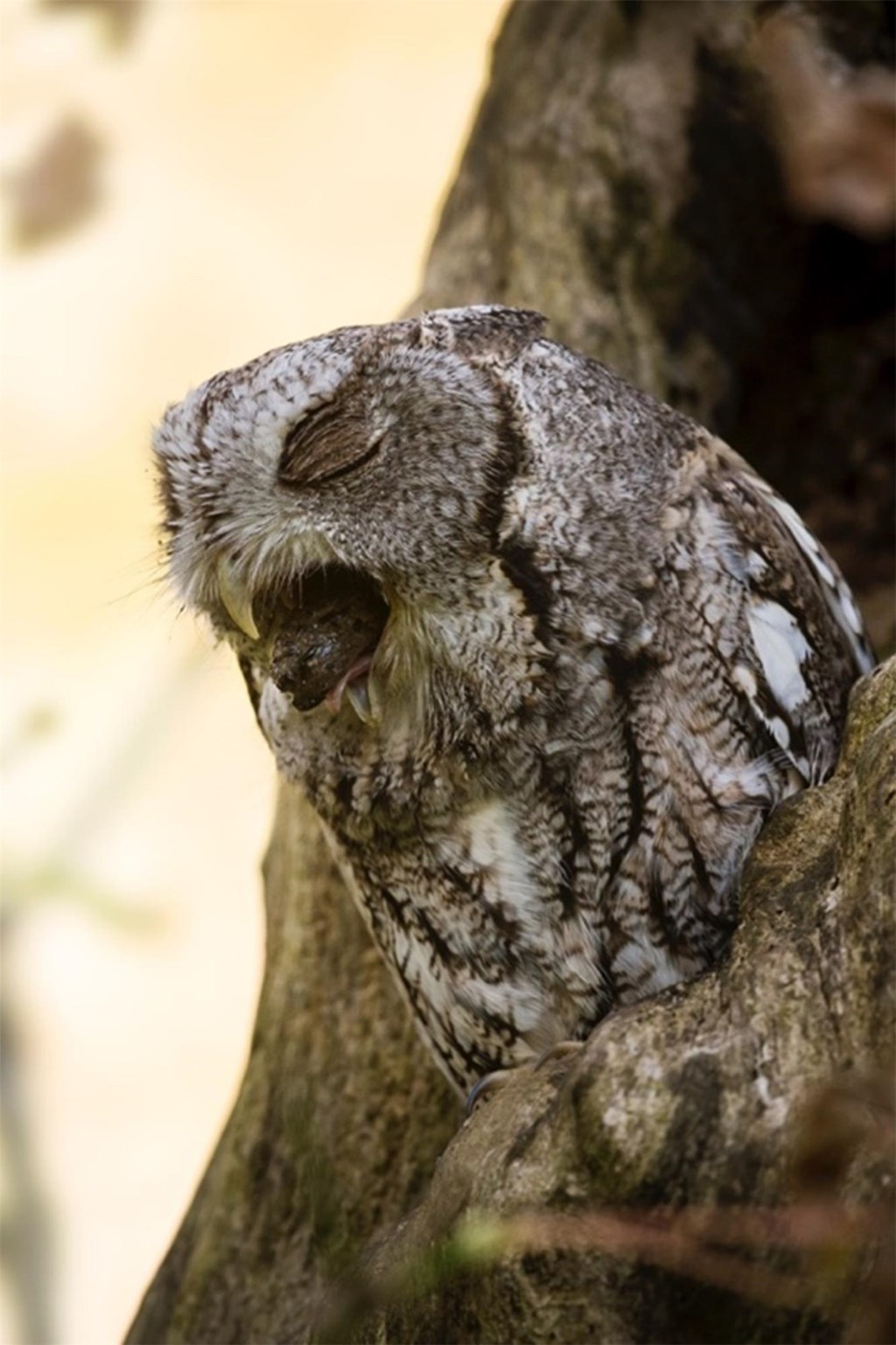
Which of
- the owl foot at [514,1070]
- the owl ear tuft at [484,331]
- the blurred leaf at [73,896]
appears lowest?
the owl foot at [514,1070]

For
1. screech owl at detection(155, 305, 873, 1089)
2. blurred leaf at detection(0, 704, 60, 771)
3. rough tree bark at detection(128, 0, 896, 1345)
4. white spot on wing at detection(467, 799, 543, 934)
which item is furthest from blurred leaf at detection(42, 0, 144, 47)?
white spot on wing at detection(467, 799, 543, 934)

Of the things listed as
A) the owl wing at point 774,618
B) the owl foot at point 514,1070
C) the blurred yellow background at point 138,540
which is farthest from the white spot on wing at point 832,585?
the blurred yellow background at point 138,540

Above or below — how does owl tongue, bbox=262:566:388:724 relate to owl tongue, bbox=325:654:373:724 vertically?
above

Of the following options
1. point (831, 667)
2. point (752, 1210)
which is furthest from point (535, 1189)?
point (831, 667)

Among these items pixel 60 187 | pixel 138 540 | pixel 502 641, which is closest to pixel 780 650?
pixel 502 641

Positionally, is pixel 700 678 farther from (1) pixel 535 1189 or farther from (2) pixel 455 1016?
(1) pixel 535 1189

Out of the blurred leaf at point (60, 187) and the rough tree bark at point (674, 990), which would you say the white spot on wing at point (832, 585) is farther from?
the blurred leaf at point (60, 187)

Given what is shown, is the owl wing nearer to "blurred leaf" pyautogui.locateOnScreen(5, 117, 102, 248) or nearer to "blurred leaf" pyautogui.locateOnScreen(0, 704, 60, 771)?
"blurred leaf" pyautogui.locateOnScreen(0, 704, 60, 771)
